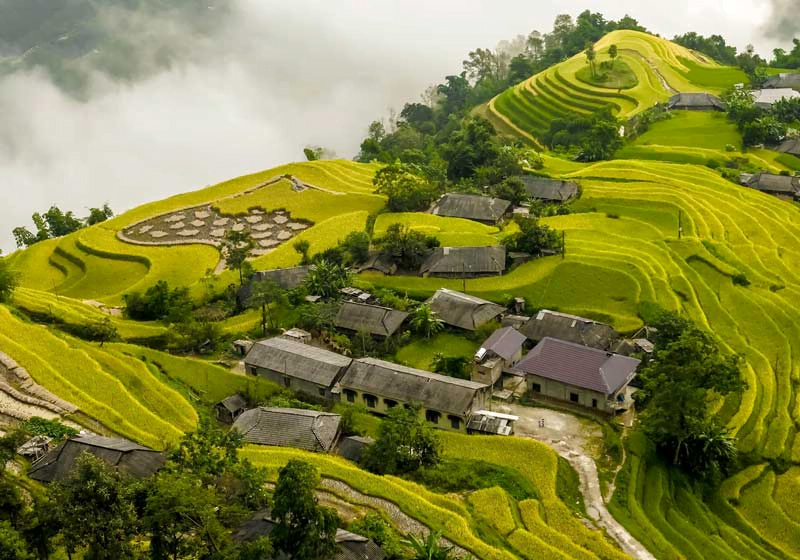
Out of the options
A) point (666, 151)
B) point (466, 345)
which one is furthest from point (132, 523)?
point (666, 151)

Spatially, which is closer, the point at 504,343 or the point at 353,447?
the point at 353,447

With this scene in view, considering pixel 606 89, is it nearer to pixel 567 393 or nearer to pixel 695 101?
pixel 695 101

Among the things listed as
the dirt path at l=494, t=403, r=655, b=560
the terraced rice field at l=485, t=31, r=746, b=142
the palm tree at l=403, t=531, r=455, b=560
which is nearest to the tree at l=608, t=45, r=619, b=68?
the terraced rice field at l=485, t=31, r=746, b=142

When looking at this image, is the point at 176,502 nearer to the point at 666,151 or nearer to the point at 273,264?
the point at 273,264

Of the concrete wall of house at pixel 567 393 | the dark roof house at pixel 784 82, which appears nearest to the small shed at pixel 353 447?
the concrete wall of house at pixel 567 393

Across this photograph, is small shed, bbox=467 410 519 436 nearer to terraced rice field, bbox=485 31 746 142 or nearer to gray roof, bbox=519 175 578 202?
gray roof, bbox=519 175 578 202

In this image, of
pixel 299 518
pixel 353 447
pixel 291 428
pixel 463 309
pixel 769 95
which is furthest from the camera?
pixel 769 95

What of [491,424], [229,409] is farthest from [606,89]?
[229,409]
